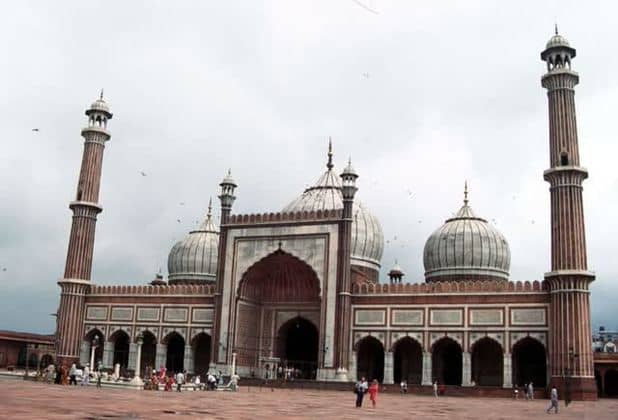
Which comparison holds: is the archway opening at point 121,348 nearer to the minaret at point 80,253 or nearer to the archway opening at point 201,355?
the minaret at point 80,253

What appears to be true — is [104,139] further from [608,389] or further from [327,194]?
[608,389]

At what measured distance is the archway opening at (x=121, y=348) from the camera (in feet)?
128

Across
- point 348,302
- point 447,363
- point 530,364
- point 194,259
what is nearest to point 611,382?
point 530,364

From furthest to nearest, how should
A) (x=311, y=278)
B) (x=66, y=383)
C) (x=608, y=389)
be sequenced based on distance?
(x=608, y=389)
(x=311, y=278)
(x=66, y=383)

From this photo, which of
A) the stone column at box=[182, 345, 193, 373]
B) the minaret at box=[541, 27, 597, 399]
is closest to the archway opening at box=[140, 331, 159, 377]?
the stone column at box=[182, 345, 193, 373]

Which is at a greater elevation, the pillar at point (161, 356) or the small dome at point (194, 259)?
the small dome at point (194, 259)

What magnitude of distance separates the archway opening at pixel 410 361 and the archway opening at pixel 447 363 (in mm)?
709

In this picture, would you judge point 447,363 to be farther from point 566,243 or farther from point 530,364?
point 566,243

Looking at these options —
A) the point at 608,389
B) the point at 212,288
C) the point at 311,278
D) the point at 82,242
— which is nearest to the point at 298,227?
the point at 311,278

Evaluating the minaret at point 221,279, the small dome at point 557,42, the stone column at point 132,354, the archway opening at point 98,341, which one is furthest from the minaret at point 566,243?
the archway opening at point 98,341

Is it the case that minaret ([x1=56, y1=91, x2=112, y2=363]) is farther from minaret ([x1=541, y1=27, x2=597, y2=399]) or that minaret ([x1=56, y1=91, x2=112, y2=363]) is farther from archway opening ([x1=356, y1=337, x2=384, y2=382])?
minaret ([x1=541, y1=27, x2=597, y2=399])

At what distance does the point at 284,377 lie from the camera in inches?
1315

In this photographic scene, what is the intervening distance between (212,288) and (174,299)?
7.05 ft

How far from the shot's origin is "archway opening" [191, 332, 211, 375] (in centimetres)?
3694
